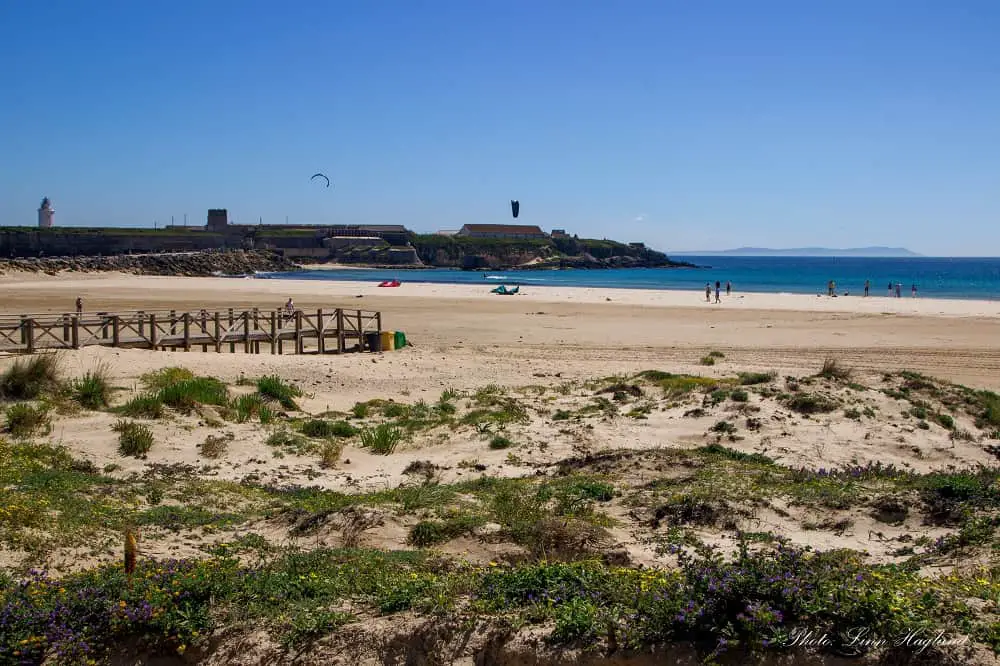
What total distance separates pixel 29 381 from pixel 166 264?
100643mm

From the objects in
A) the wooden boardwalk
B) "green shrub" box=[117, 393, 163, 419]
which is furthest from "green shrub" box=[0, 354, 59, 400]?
the wooden boardwalk

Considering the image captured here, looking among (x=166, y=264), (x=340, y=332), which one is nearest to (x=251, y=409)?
(x=340, y=332)

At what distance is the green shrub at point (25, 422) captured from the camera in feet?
36.3

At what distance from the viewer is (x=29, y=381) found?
13422 millimetres

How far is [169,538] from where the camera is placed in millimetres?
7242

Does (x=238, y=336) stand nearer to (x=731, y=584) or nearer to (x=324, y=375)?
(x=324, y=375)

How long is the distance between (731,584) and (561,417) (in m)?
8.66

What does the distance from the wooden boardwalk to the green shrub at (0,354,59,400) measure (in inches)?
213

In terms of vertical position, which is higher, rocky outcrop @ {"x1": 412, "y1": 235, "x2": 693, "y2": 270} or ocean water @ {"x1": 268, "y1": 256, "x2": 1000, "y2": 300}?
rocky outcrop @ {"x1": 412, "y1": 235, "x2": 693, "y2": 270}

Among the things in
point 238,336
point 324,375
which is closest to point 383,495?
point 324,375

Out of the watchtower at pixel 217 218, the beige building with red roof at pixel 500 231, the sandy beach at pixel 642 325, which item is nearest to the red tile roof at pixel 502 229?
the beige building with red roof at pixel 500 231

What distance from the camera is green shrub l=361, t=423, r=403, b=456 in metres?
11.8

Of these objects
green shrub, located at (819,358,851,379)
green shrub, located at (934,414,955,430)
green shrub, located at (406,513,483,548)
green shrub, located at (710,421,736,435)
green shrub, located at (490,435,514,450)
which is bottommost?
green shrub, located at (490,435,514,450)

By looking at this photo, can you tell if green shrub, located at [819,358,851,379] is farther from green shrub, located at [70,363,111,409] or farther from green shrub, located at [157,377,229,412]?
green shrub, located at [70,363,111,409]
